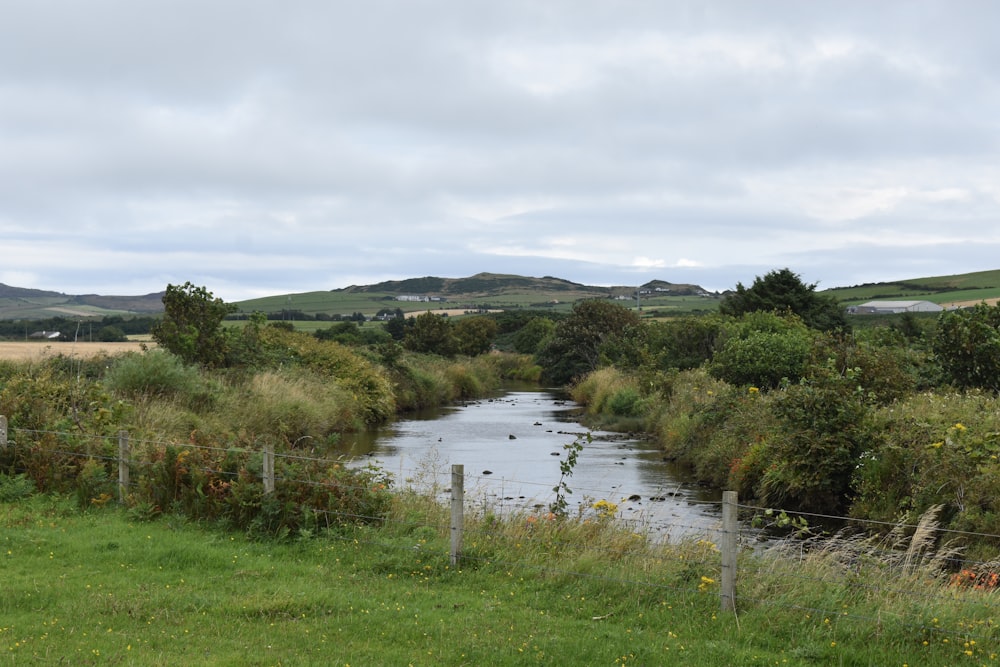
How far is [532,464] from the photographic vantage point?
2797cm

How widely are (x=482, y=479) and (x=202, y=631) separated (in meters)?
15.7

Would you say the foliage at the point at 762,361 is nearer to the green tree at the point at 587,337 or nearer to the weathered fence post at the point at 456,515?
the weathered fence post at the point at 456,515

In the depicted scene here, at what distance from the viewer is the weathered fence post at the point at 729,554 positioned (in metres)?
8.84

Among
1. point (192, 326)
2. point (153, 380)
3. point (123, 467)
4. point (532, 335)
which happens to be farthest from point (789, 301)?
point (532, 335)

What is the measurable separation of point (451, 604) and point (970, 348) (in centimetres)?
1941

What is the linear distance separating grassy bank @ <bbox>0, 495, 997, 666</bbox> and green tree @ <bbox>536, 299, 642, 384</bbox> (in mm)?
54358

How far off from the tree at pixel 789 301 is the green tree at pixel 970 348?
2721cm

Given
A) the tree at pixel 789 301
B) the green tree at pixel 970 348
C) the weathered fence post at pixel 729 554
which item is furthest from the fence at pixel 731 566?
the tree at pixel 789 301

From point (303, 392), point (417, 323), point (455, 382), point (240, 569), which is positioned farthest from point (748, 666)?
point (417, 323)

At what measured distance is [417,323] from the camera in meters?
79.4

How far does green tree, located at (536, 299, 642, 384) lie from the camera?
68.0 m

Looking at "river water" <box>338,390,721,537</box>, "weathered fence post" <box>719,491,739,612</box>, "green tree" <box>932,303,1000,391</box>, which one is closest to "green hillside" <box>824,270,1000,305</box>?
"river water" <box>338,390,721,537</box>

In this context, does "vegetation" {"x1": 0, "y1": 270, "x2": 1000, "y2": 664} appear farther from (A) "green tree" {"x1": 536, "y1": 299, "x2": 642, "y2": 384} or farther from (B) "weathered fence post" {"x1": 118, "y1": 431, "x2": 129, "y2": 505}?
(A) "green tree" {"x1": 536, "y1": 299, "x2": 642, "y2": 384}

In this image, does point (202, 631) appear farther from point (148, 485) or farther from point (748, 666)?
point (148, 485)
